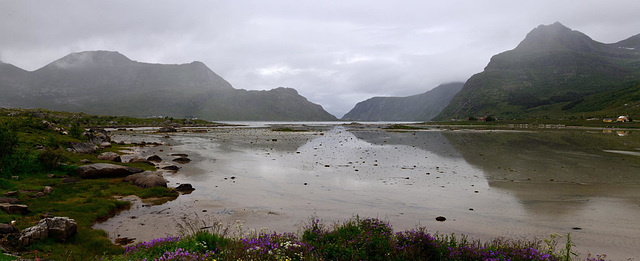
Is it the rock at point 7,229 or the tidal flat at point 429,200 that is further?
the tidal flat at point 429,200

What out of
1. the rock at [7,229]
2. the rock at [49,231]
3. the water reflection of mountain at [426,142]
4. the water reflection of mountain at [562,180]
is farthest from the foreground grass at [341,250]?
the water reflection of mountain at [426,142]

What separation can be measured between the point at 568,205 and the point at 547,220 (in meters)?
3.46

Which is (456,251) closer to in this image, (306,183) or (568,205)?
(568,205)

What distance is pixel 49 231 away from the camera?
9703mm

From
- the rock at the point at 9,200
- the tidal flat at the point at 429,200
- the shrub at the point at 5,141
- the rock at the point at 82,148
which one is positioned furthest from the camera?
the rock at the point at 82,148

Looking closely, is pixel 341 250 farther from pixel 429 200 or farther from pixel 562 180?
pixel 562 180

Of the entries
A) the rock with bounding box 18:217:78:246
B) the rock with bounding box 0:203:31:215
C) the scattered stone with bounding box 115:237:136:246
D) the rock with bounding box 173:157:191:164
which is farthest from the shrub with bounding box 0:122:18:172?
the rock with bounding box 173:157:191:164

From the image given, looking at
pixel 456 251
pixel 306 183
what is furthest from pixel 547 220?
pixel 306 183

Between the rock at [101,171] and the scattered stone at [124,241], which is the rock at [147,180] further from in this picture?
the scattered stone at [124,241]

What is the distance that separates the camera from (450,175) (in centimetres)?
2319

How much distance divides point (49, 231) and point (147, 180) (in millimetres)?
9963

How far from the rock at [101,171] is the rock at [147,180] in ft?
7.06

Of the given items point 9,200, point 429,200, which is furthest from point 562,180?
point 9,200

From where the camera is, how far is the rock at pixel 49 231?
30.1 feet
